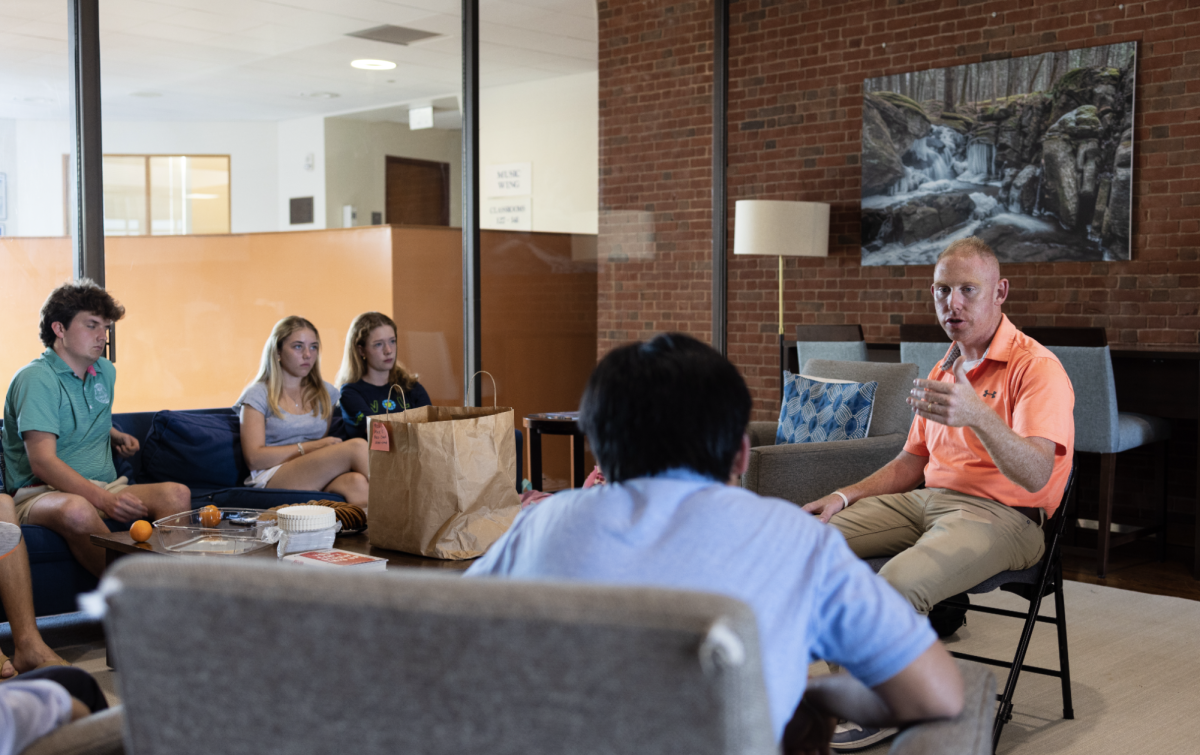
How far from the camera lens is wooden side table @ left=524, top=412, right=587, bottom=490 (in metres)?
4.37

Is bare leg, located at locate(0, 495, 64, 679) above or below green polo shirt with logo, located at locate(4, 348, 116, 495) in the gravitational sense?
below

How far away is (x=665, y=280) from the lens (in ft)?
20.6

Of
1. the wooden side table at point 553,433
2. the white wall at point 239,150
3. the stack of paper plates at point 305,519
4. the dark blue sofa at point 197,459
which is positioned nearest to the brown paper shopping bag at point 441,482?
the stack of paper plates at point 305,519

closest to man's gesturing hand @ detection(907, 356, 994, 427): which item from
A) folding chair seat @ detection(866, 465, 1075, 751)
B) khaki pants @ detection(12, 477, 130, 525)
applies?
folding chair seat @ detection(866, 465, 1075, 751)

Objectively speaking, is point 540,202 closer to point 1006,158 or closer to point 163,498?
point 1006,158

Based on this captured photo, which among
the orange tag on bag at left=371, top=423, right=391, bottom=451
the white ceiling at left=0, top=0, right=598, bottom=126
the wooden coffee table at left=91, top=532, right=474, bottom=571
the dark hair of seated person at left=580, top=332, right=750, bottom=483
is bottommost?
the wooden coffee table at left=91, top=532, right=474, bottom=571

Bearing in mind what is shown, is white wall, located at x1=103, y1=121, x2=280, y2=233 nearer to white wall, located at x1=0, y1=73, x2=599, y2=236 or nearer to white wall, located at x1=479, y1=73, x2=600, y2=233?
white wall, located at x1=0, y1=73, x2=599, y2=236

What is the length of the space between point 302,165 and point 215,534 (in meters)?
2.58

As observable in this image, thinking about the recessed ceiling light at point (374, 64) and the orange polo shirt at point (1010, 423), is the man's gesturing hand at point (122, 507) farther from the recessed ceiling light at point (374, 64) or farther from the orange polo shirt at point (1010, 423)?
the recessed ceiling light at point (374, 64)

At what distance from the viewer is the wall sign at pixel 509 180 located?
5402 mm

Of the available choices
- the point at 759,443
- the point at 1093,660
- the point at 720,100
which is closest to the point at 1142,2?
the point at 720,100

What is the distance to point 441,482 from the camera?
7.50 ft

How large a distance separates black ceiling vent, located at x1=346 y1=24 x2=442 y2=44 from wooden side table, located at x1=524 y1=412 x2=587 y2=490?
6.48ft

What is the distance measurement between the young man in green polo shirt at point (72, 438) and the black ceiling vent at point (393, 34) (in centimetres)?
213
